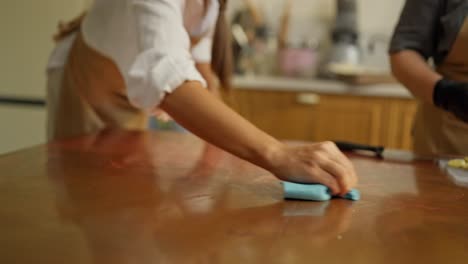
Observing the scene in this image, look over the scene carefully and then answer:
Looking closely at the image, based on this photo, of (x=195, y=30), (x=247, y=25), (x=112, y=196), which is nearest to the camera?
(x=112, y=196)

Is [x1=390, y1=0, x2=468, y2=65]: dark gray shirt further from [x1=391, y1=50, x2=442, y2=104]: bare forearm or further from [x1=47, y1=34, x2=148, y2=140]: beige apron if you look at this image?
[x1=47, y1=34, x2=148, y2=140]: beige apron

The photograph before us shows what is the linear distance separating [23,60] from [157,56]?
4.89ft

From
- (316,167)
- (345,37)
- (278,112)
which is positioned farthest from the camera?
(345,37)

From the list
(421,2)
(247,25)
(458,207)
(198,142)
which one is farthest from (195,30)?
(247,25)

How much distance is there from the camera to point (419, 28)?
3.40ft

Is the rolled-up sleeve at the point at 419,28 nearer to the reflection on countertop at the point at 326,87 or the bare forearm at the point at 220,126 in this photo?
the bare forearm at the point at 220,126

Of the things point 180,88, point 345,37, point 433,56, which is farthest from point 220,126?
point 345,37

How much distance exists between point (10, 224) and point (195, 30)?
0.58 meters

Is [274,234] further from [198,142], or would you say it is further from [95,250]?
[198,142]

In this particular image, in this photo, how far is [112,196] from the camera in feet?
1.88

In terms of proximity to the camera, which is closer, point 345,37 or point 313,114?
point 313,114

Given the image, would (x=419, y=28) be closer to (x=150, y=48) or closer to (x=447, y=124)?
(x=447, y=124)

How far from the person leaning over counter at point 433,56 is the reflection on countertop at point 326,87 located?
0.89 m

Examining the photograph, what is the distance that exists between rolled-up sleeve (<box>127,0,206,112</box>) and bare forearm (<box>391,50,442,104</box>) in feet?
1.52
